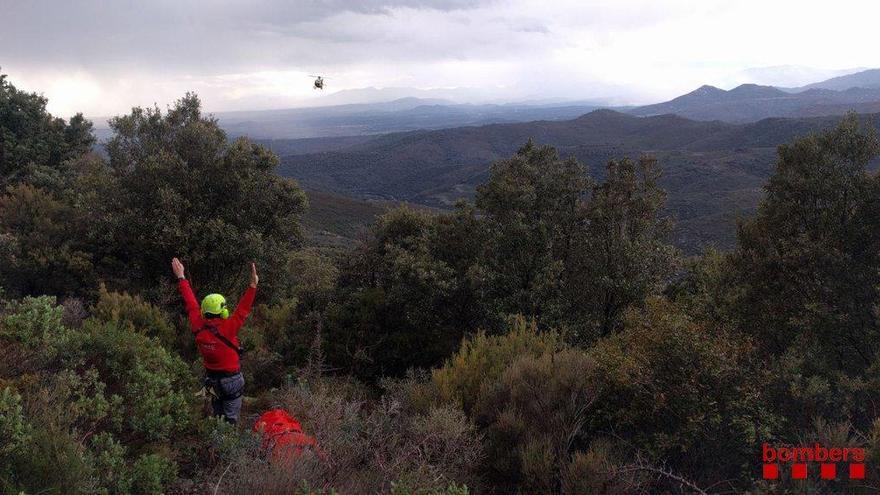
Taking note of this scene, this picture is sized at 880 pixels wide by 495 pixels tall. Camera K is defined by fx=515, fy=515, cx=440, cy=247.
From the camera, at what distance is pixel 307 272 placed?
61.3 feet

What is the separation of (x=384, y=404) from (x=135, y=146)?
11.5m

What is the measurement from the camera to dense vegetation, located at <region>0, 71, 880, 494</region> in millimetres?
4707

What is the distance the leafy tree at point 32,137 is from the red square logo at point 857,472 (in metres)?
25.5

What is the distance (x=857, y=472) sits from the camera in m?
4.28

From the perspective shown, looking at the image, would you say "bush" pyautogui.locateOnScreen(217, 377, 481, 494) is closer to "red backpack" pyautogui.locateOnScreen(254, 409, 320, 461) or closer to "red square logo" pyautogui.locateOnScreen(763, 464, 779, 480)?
"red backpack" pyautogui.locateOnScreen(254, 409, 320, 461)

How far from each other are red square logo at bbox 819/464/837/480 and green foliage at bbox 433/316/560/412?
327 cm

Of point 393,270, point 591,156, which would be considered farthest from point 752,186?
point 393,270

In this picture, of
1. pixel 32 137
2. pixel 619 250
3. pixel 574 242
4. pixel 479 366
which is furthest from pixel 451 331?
pixel 32 137

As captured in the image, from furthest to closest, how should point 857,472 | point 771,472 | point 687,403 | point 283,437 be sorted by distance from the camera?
point 687,403 → point 283,437 → point 771,472 → point 857,472

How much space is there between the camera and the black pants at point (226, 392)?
5.95 meters

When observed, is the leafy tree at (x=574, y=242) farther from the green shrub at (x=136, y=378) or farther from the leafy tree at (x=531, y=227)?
the green shrub at (x=136, y=378)

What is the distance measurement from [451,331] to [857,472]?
833cm

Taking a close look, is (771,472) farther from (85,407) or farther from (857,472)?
(85,407)

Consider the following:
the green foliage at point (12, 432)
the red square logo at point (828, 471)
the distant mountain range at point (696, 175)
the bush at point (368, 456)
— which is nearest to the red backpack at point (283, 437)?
the bush at point (368, 456)
